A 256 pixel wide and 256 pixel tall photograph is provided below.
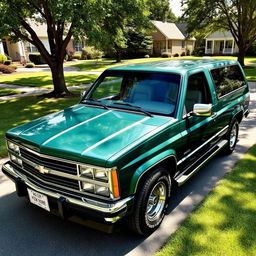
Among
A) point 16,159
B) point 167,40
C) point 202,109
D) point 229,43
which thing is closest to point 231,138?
point 202,109

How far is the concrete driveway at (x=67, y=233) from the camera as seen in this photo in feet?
9.33

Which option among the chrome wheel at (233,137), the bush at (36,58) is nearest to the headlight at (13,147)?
the chrome wheel at (233,137)

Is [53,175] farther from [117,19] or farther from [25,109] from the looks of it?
[117,19]

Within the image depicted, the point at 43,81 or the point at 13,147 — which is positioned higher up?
the point at 13,147

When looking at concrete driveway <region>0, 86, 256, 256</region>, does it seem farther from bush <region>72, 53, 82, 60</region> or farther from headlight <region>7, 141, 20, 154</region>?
bush <region>72, 53, 82, 60</region>

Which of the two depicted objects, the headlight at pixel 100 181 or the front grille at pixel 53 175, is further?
the front grille at pixel 53 175

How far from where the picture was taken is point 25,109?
944 cm

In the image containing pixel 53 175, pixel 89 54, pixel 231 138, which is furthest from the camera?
pixel 89 54

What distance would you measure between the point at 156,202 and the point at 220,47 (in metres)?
51.9

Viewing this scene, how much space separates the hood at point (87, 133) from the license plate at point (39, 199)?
1.76ft

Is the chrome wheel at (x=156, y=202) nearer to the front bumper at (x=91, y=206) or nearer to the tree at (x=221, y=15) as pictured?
the front bumper at (x=91, y=206)

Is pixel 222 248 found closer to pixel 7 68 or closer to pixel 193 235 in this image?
pixel 193 235

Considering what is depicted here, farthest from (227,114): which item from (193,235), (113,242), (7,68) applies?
(7,68)

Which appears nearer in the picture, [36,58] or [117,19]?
[117,19]
